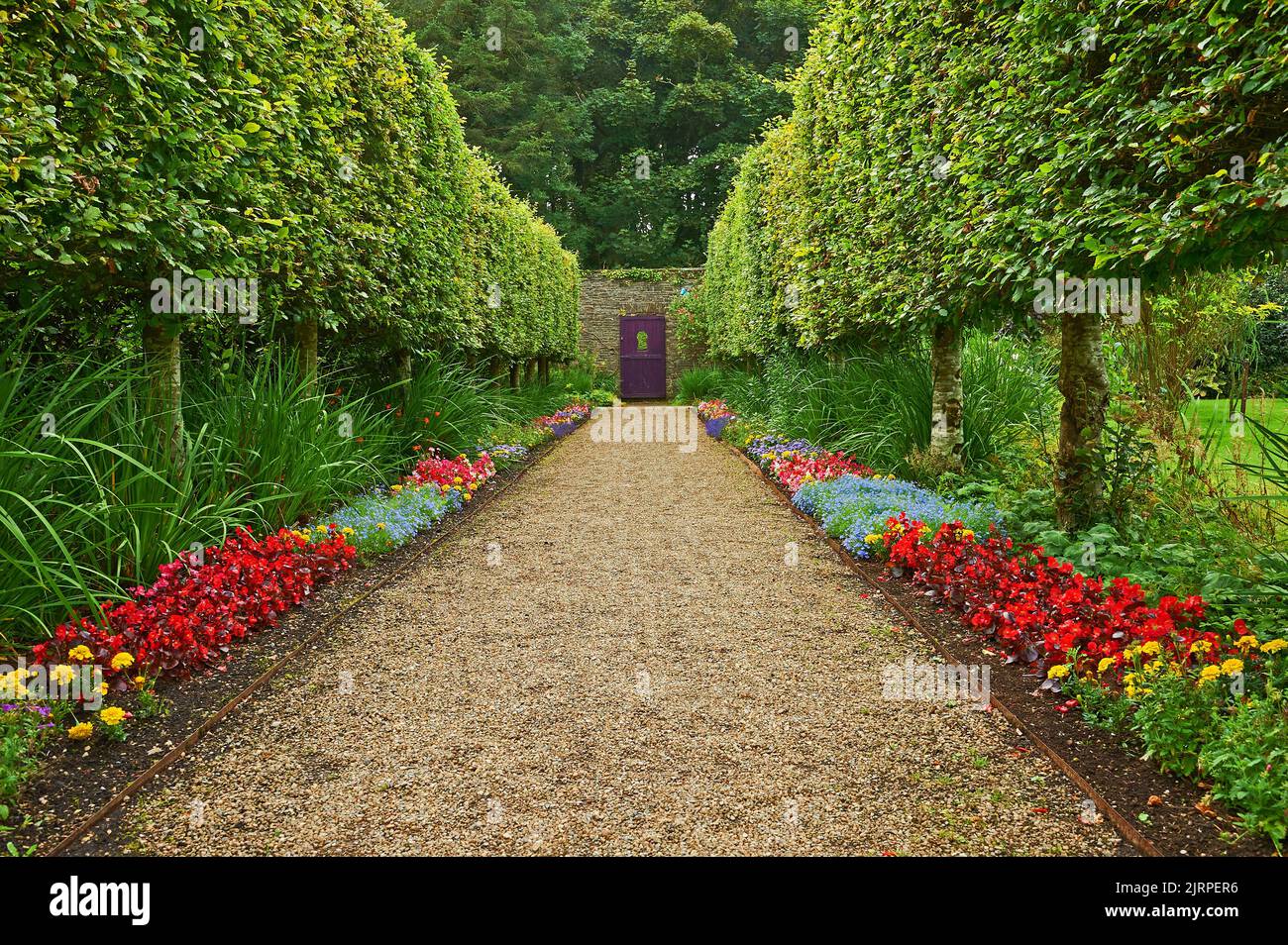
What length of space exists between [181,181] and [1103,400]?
4714 millimetres

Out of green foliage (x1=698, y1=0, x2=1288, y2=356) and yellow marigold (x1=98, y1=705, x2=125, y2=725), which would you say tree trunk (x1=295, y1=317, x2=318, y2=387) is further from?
green foliage (x1=698, y1=0, x2=1288, y2=356)

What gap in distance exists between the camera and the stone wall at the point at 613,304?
23312mm

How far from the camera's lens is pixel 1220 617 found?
311cm

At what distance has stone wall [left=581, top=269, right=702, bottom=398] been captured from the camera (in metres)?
23.3

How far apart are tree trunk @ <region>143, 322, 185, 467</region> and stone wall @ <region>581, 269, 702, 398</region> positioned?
761 inches

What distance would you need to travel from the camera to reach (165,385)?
415 centimetres

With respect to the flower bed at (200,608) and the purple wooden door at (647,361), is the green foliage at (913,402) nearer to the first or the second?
the flower bed at (200,608)

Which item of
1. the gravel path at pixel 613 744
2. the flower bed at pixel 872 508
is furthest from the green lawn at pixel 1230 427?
the gravel path at pixel 613 744

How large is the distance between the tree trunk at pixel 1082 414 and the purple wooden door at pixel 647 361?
19.0 meters

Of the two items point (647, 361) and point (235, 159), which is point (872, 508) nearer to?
point (235, 159)

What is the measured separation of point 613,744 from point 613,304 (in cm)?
2151

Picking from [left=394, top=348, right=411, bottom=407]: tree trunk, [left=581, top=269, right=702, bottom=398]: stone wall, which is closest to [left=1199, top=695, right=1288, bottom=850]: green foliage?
[left=394, top=348, right=411, bottom=407]: tree trunk

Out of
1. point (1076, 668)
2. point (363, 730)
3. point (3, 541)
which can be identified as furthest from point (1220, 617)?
point (3, 541)
